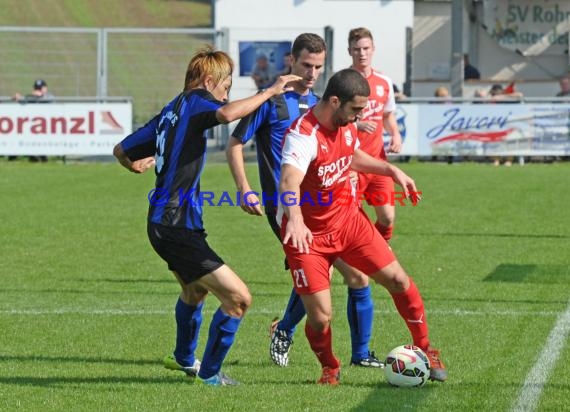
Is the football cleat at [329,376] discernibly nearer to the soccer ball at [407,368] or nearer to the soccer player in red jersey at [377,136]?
the soccer ball at [407,368]

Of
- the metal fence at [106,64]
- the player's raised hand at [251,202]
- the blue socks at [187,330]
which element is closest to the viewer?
the player's raised hand at [251,202]

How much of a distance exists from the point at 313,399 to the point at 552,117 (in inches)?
718

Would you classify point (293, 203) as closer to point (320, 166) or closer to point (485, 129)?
point (320, 166)

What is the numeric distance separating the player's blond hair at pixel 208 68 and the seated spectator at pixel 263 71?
1904 cm

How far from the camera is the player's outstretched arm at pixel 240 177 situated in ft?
24.9

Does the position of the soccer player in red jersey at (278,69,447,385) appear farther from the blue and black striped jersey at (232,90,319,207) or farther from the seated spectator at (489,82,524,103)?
the seated spectator at (489,82,524,103)

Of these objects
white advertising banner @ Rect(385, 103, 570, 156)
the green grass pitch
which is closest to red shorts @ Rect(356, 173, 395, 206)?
the green grass pitch

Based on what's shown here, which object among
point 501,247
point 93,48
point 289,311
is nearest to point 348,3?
point 93,48

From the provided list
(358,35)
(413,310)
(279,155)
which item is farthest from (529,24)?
(413,310)

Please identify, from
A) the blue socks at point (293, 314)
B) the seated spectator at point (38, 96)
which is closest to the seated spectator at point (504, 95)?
the seated spectator at point (38, 96)

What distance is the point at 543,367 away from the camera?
25.4 feet

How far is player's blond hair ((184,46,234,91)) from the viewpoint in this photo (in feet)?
23.7

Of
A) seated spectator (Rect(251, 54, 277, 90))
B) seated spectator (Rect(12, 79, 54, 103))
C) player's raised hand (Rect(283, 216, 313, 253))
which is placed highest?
seated spectator (Rect(251, 54, 277, 90))

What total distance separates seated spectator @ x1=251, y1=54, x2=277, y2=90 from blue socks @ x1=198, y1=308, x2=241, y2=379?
19.2m
